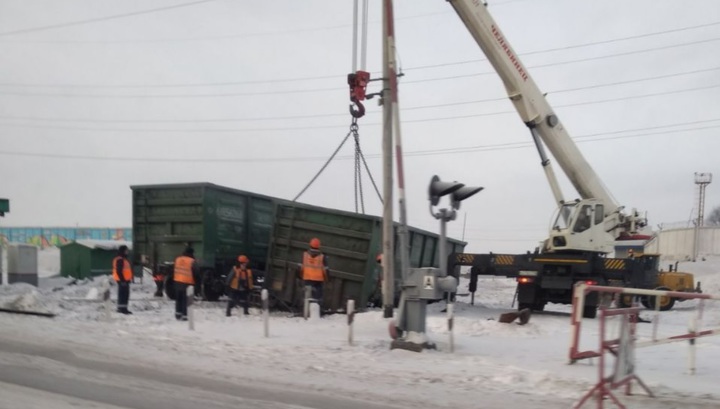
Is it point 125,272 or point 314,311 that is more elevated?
point 125,272

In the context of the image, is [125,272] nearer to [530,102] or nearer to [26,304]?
[26,304]

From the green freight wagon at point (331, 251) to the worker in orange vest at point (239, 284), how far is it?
928 mm

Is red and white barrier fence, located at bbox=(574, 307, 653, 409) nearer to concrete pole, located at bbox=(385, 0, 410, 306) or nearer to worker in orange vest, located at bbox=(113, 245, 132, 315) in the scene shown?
concrete pole, located at bbox=(385, 0, 410, 306)

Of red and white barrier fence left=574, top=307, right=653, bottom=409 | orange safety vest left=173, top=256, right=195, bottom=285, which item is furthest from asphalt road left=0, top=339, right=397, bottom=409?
orange safety vest left=173, top=256, right=195, bottom=285

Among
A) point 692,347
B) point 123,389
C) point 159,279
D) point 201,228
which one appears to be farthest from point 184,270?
point 692,347

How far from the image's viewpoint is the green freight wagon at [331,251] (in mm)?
15102

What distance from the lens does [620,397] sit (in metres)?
7.81

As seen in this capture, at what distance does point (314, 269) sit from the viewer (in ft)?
48.5

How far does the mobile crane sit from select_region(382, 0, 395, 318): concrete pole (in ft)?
17.3

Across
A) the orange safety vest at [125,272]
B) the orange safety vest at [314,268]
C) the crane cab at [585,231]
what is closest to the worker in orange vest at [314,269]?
the orange safety vest at [314,268]

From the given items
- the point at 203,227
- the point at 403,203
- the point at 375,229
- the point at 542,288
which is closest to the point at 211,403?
the point at 403,203

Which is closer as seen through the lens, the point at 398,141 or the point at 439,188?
the point at 439,188

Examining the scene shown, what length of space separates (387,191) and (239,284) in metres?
3.98

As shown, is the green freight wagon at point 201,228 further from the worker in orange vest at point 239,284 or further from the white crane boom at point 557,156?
the white crane boom at point 557,156
